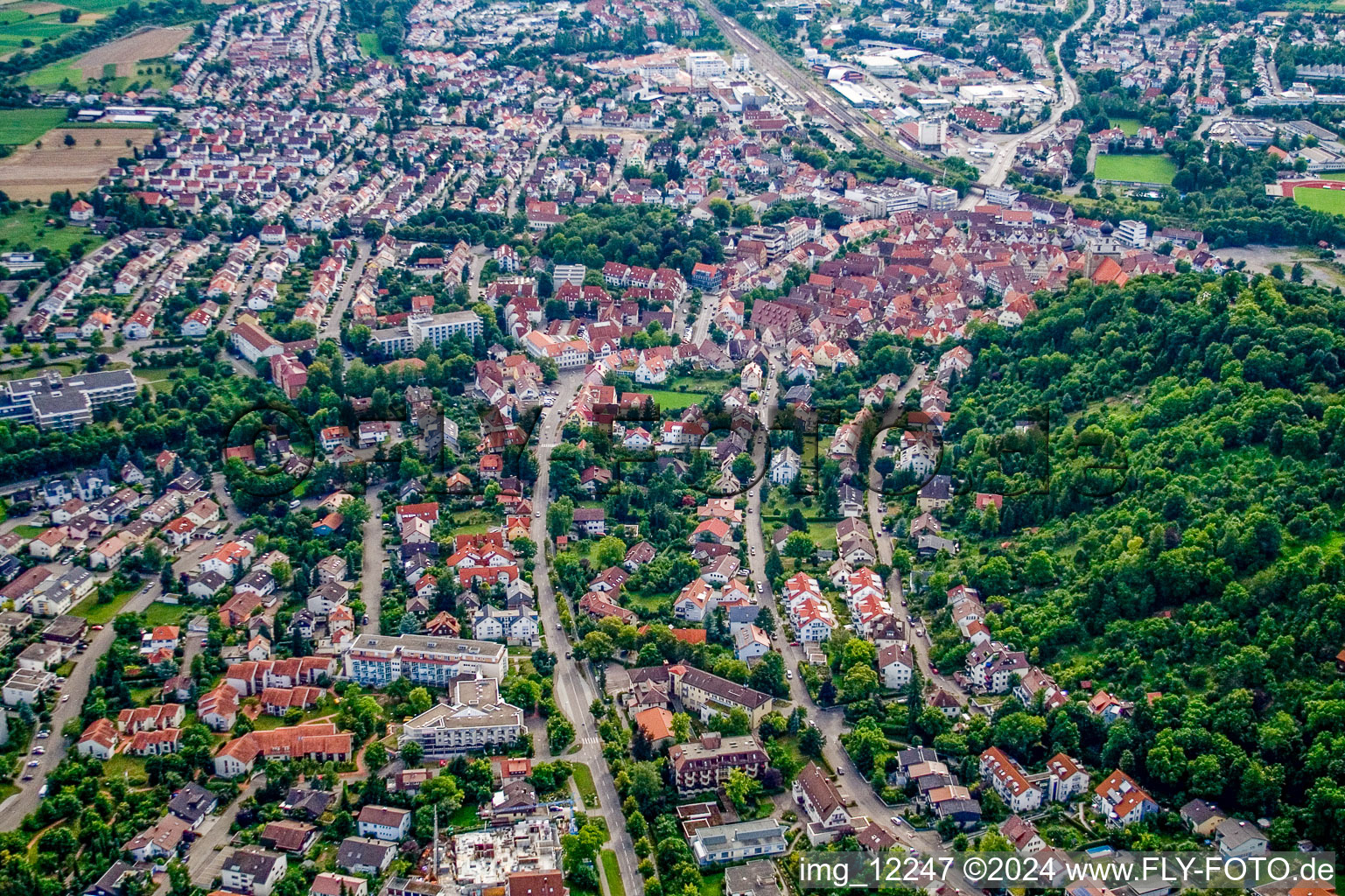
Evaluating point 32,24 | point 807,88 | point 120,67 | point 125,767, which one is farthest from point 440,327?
point 32,24

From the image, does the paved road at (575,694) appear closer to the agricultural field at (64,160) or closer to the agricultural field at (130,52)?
the agricultural field at (64,160)

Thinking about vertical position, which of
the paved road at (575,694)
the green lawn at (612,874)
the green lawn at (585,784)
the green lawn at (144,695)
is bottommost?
the green lawn at (612,874)

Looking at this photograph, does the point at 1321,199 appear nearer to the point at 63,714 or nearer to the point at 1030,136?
the point at 1030,136

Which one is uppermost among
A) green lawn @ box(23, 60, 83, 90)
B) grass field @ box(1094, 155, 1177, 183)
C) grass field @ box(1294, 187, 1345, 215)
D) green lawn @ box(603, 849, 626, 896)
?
green lawn @ box(23, 60, 83, 90)

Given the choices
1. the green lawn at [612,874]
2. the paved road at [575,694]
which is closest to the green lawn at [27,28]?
the paved road at [575,694]

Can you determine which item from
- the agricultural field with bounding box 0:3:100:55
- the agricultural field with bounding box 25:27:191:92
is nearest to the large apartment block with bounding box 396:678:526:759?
the agricultural field with bounding box 25:27:191:92

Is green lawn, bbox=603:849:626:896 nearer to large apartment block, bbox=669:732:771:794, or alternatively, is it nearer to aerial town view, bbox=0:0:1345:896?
aerial town view, bbox=0:0:1345:896
